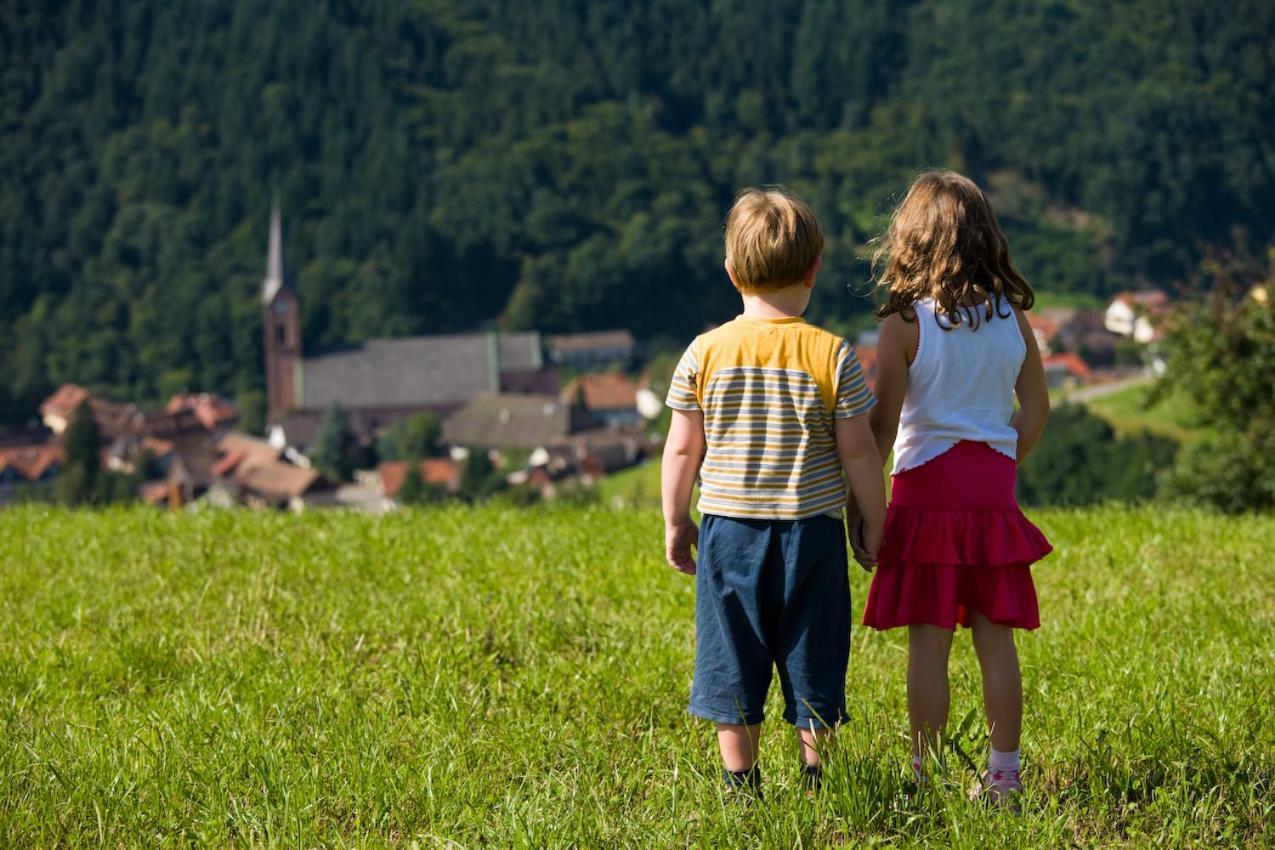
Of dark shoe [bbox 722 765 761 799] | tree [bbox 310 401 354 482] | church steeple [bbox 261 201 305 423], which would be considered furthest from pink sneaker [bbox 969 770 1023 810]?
church steeple [bbox 261 201 305 423]

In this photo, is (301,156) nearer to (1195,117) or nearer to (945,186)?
(1195,117)

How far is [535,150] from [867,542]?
141m

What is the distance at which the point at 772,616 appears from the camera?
9.78 feet

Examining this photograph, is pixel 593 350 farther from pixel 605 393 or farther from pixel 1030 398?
pixel 1030 398

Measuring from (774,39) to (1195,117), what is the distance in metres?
47.8

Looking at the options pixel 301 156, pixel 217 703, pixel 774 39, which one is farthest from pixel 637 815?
pixel 774 39

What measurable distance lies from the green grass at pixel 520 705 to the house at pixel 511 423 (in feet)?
282

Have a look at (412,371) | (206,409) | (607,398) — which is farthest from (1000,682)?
(412,371)

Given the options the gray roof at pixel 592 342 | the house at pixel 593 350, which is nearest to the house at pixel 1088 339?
the house at pixel 593 350

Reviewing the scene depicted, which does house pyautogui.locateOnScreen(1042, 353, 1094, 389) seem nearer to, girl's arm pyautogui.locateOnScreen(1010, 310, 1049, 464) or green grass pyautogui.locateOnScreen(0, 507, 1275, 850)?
green grass pyautogui.locateOnScreen(0, 507, 1275, 850)

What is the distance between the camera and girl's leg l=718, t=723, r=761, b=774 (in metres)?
3.00

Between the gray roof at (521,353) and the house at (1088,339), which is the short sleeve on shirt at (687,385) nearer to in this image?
the house at (1088,339)

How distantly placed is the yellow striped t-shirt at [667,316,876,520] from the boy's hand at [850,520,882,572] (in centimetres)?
10

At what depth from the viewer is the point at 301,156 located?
144 metres
